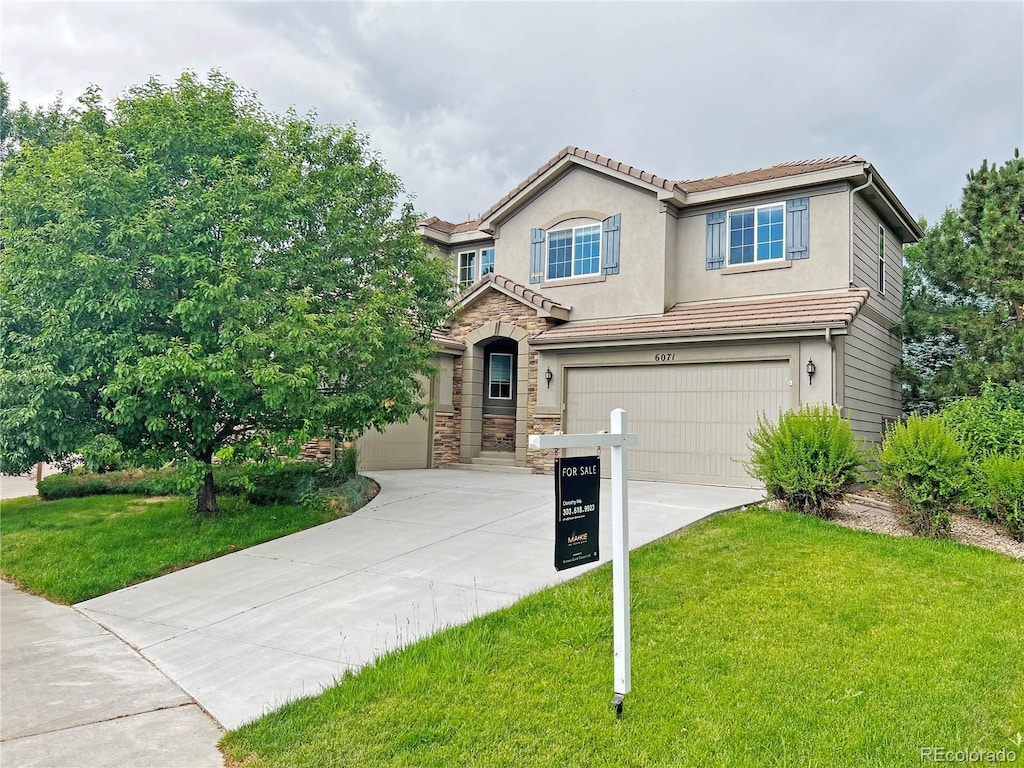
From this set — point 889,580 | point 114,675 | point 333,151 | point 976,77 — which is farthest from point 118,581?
point 976,77

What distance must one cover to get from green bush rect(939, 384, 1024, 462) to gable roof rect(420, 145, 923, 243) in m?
4.52

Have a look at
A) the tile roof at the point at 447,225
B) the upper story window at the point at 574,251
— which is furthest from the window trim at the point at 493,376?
the tile roof at the point at 447,225

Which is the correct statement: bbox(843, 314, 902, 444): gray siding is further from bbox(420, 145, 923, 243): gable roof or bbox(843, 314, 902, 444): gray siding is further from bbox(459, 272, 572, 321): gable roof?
bbox(459, 272, 572, 321): gable roof

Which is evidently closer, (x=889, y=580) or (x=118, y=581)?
(x=889, y=580)

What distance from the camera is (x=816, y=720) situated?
12.3 ft

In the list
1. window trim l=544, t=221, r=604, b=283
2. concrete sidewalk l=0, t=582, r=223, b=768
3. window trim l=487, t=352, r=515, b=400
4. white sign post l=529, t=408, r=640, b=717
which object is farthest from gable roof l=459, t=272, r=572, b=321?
white sign post l=529, t=408, r=640, b=717

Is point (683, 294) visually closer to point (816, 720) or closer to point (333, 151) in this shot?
point (333, 151)

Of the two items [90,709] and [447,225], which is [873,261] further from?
[90,709]

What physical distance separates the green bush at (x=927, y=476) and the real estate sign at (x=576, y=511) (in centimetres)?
553

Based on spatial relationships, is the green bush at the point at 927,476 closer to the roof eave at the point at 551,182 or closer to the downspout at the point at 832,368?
the downspout at the point at 832,368

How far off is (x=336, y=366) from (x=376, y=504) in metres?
2.38

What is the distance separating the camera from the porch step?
14.7m

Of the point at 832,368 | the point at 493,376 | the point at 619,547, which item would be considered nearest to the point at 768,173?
the point at 832,368

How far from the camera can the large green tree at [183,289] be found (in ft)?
25.5
